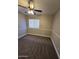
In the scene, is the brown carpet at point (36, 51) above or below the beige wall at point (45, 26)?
below

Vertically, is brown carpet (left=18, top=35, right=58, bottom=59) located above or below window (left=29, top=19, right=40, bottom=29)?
below

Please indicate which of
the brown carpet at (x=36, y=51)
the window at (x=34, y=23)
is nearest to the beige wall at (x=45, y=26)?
the window at (x=34, y=23)

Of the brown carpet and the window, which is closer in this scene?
the brown carpet

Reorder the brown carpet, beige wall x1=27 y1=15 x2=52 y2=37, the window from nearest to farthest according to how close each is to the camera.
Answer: the brown carpet, beige wall x1=27 y1=15 x2=52 y2=37, the window

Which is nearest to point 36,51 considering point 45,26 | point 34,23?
point 45,26

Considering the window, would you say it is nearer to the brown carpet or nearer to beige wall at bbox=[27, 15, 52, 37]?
beige wall at bbox=[27, 15, 52, 37]

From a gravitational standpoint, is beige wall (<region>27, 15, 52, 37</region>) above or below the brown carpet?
above

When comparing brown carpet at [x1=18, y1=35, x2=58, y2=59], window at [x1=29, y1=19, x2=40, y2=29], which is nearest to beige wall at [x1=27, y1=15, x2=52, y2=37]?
window at [x1=29, y1=19, x2=40, y2=29]

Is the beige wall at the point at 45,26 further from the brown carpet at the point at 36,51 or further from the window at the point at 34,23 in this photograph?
the brown carpet at the point at 36,51

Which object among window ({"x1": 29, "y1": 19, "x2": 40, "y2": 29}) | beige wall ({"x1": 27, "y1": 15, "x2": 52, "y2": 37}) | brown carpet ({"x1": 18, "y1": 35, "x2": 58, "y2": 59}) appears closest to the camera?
brown carpet ({"x1": 18, "y1": 35, "x2": 58, "y2": 59})
